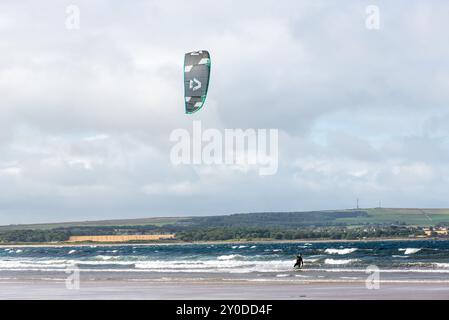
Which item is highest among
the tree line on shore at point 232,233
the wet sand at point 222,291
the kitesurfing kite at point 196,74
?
the kitesurfing kite at point 196,74

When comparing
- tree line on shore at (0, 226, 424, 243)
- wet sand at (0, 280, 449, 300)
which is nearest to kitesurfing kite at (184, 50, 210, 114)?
wet sand at (0, 280, 449, 300)

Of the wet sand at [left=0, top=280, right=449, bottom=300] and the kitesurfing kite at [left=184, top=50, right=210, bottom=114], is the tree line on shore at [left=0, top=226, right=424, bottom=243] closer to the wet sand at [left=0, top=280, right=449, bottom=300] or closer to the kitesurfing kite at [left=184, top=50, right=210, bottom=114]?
the wet sand at [left=0, top=280, right=449, bottom=300]

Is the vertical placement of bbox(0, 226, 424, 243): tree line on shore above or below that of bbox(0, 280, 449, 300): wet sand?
above

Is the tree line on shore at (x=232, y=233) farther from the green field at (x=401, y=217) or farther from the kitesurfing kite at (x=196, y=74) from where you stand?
the kitesurfing kite at (x=196, y=74)

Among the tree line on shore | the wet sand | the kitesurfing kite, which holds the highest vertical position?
the kitesurfing kite

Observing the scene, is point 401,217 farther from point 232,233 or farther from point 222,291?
point 222,291

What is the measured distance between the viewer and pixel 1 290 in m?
34.2

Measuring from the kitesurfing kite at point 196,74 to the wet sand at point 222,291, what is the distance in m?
7.64

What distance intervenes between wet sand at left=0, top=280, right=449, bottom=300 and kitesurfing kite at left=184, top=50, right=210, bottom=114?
7643 millimetres

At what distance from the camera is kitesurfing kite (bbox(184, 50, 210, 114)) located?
36406 millimetres

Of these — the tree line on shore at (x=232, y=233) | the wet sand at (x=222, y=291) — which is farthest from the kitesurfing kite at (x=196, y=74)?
the tree line on shore at (x=232, y=233)

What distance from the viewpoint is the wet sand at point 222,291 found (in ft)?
96.0

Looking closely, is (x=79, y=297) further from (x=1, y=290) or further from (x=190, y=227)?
(x=190, y=227)
